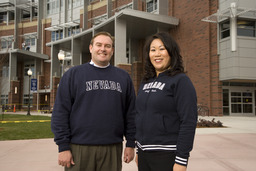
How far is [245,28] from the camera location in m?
18.5

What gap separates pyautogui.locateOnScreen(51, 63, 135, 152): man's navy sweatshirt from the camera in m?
2.45

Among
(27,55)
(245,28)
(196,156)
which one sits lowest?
(196,156)

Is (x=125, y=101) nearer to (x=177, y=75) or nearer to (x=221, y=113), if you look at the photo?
(x=177, y=75)

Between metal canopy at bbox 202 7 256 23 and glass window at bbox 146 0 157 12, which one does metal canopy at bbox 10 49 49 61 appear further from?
metal canopy at bbox 202 7 256 23

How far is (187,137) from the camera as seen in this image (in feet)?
6.27

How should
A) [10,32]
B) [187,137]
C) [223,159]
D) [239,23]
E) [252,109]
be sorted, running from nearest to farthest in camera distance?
1. [187,137]
2. [223,159]
3. [239,23]
4. [252,109]
5. [10,32]

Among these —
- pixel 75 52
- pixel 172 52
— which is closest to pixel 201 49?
pixel 75 52

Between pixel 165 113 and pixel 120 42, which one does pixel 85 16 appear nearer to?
pixel 120 42

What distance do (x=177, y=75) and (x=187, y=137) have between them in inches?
22.8

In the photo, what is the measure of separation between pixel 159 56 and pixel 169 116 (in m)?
0.61

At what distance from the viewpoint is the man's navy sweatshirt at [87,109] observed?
2.45 metres

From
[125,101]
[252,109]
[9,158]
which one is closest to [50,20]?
[252,109]

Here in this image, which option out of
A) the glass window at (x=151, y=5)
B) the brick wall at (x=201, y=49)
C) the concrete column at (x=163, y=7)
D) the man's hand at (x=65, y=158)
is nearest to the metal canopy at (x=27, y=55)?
the glass window at (x=151, y=5)

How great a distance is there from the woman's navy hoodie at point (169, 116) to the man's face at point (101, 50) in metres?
0.71
